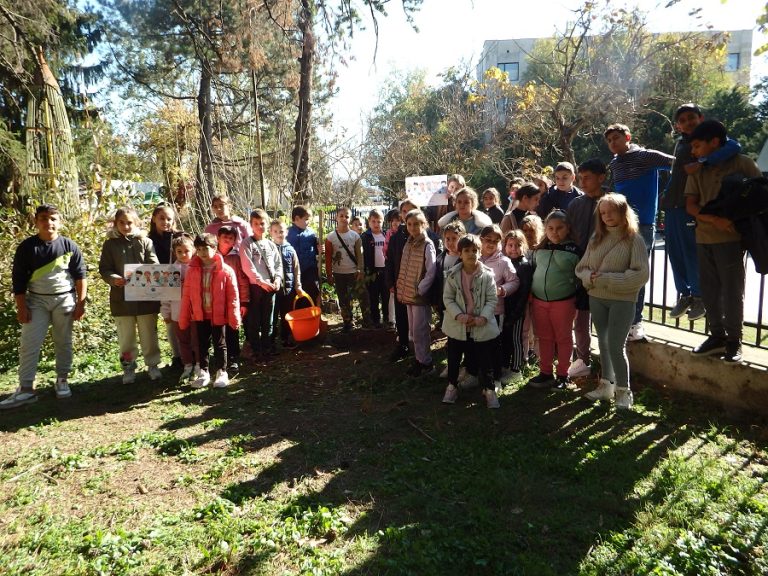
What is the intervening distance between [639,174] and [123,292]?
5159 mm

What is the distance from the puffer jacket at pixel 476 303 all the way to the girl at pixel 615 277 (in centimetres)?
76

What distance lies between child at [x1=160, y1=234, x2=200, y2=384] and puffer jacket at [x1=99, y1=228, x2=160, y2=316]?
19 centimetres

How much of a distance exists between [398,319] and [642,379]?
2612 millimetres

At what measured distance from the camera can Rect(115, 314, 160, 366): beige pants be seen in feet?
18.8

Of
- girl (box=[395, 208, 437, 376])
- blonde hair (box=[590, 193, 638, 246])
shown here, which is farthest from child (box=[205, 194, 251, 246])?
blonde hair (box=[590, 193, 638, 246])

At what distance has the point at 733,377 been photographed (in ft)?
14.2

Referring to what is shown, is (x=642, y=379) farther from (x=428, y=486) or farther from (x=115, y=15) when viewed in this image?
(x=115, y=15)

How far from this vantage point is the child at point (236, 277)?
19.8ft

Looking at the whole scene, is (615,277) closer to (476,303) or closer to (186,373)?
(476,303)

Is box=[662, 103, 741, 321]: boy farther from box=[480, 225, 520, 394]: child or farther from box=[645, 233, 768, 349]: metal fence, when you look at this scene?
box=[480, 225, 520, 394]: child

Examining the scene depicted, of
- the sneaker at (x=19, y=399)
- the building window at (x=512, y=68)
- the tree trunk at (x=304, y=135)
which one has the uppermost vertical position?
the building window at (x=512, y=68)

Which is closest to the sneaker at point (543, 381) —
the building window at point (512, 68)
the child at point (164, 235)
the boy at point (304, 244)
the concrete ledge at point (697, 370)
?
the concrete ledge at point (697, 370)

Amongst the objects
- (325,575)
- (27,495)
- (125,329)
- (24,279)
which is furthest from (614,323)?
(24,279)

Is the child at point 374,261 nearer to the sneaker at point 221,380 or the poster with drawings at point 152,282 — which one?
the sneaker at point 221,380
